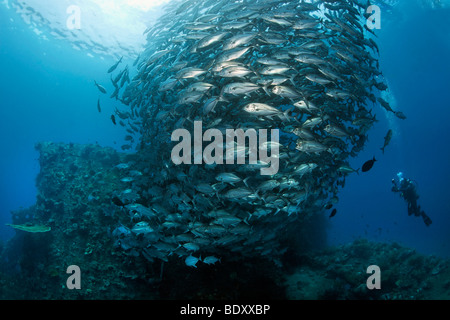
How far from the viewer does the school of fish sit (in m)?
5.20

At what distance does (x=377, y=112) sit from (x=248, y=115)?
5234cm

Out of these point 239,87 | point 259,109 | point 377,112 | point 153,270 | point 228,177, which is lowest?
point 153,270

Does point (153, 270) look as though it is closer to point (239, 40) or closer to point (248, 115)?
point (248, 115)

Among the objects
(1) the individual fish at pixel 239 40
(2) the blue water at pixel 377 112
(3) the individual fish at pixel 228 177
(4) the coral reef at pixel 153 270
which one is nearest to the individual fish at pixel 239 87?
(1) the individual fish at pixel 239 40

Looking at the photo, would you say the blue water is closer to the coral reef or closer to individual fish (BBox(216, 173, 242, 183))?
the coral reef

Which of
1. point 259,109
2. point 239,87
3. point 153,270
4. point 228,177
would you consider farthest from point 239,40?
point 153,270

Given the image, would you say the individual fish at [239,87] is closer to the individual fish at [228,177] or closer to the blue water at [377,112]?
the individual fish at [228,177]

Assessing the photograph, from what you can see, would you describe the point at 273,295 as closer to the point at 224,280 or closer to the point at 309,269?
the point at 224,280

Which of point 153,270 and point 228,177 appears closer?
point 228,177

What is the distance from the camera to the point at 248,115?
5.50 meters

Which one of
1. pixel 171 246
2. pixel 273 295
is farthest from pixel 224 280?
pixel 171 246

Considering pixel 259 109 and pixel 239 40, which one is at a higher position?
pixel 239 40

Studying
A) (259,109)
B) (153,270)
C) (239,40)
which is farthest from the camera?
(153,270)

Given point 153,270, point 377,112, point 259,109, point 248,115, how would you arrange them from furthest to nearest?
point 377,112 < point 153,270 < point 248,115 < point 259,109
